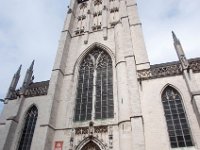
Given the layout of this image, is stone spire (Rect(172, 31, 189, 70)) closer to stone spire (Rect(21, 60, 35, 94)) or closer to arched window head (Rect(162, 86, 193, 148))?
arched window head (Rect(162, 86, 193, 148))

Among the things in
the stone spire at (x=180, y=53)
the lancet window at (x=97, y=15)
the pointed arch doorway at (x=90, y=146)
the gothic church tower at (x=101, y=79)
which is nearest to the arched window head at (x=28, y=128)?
the gothic church tower at (x=101, y=79)

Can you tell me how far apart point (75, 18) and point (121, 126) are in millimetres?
13351

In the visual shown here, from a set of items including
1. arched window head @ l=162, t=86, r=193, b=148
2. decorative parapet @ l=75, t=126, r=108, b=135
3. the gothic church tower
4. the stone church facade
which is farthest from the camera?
decorative parapet @ l=75, t=126, r=108, b=135

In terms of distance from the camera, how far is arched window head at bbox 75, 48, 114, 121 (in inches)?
487

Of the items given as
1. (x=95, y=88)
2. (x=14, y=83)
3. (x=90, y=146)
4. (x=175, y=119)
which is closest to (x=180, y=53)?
(x=175, y=119)

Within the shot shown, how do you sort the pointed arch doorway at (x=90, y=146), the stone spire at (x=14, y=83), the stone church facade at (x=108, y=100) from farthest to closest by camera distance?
the stone spire at (x=14, y=83), the pointed arch doorway at (x=90, y=146), the stone church facade at (x=108, y=100)

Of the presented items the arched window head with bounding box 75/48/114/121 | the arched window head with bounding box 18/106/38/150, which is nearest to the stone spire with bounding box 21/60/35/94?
the arched window head with bounding box 18/106/38/150

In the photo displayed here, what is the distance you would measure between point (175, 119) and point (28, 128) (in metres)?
9.50

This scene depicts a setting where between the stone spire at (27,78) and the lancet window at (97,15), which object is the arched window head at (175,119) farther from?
the stone spire at (27,78)

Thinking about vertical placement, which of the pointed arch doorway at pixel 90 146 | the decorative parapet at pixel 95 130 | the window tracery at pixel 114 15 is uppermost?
the window tracery at pixel 114 15

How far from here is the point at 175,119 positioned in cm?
1024

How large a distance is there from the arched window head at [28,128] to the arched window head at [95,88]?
3176 millimetres

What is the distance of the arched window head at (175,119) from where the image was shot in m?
9.55

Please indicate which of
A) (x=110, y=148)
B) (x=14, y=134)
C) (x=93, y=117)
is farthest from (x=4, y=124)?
(x=110, y=148)
